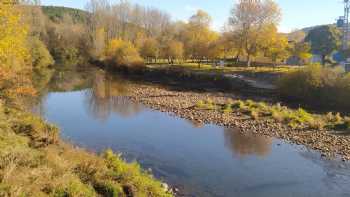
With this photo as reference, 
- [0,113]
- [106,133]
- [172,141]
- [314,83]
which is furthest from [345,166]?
[314,83]

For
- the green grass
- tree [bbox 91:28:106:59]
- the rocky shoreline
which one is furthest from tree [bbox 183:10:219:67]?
the green grass

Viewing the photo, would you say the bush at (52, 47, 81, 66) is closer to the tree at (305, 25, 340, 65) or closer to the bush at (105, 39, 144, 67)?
the bush at (105, 39, 144, 67)

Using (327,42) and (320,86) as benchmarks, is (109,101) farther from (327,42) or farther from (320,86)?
(327,42)

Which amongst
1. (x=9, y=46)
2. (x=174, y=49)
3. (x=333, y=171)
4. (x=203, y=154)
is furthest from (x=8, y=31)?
(x=174, y=49)

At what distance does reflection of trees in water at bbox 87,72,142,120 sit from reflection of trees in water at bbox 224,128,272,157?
1100 centimetres

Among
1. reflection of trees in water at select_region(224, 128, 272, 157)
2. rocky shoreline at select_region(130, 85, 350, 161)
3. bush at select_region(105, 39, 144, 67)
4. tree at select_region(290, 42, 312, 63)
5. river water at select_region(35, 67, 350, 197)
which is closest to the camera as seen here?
river water at select_region(35, 67, 350, 197)

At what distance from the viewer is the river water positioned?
15.5m

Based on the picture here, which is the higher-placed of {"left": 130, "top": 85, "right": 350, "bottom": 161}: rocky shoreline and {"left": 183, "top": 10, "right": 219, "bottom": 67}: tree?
{"left": 183, "top": 10, "right": 219, "bottom": 67}: tree

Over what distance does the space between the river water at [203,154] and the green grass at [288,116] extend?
422 centimetres

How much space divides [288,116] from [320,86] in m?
11.8

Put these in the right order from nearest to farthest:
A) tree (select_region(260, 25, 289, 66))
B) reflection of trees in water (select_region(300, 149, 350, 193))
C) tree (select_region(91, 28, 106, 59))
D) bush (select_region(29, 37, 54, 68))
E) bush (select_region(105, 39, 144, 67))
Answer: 1. reflection of trees in water (select_region(300, 149, 350, 193))
2. tree (select_region(260, 25, 289, 66))
3. bush (select_region(29, 37, 54, 68))
4. bush (select_region(105, 39, 144, 67))
5. tree (select_region(91, 28, 106, 59))

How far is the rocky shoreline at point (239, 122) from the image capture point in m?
21.6

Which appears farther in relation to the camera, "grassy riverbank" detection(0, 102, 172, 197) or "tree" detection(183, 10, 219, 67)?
"tree" detection(183, 10, 219, 67)

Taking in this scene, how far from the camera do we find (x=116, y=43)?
8144 centimetres
